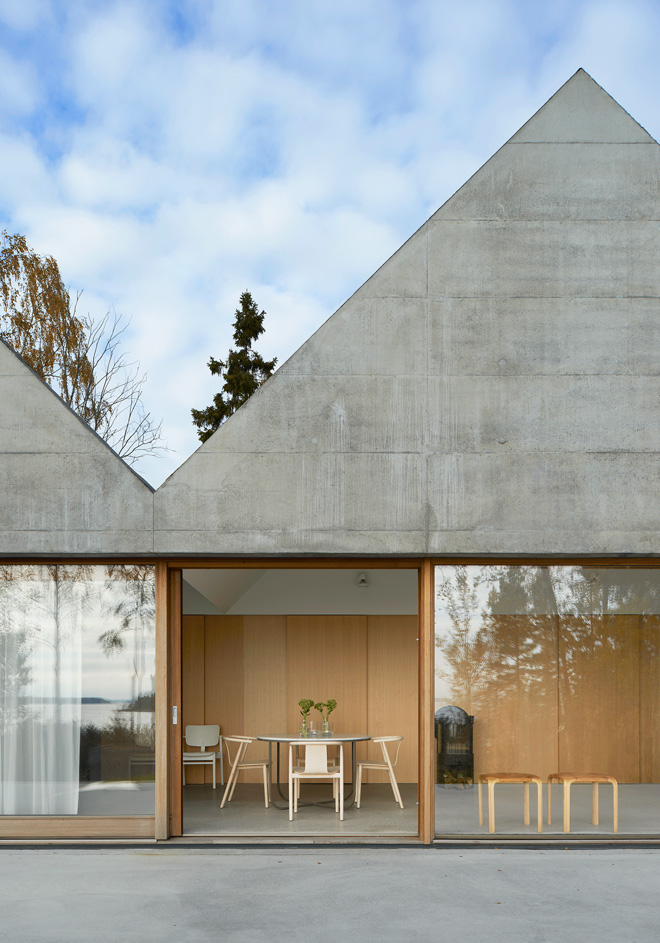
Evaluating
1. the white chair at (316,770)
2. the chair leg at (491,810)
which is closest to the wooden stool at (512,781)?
the chair leg at (491,810)

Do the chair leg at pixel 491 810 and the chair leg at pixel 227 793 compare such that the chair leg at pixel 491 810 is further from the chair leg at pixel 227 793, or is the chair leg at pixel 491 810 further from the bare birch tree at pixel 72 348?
the bare birch tree at pixel 72 348

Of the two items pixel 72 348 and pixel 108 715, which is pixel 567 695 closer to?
pixel 108 715

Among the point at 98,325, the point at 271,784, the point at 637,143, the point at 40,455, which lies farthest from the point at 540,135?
the point at 98,325

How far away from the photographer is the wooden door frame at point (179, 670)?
7.92 meters

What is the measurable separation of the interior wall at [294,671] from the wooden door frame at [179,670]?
3.78 m

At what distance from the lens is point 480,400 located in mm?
7727

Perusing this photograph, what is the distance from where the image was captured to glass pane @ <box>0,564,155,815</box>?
26.2 ft

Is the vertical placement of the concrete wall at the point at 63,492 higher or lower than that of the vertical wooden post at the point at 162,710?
higher

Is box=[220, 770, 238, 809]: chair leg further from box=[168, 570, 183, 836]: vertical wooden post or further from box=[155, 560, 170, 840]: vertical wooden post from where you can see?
box=[155, 560, 170, 840]: vertical wooden post

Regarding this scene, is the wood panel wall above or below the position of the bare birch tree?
below

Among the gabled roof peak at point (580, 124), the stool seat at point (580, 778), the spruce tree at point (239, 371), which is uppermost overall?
the spruce tree at point (239, 371)

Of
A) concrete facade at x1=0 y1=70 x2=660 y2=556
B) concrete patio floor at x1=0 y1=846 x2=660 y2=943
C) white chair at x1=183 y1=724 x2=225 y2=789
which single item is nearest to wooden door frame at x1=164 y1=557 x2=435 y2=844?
concrete patio floor at x1=0 y1=846 x2=660 y2=943

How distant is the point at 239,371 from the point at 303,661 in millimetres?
19602

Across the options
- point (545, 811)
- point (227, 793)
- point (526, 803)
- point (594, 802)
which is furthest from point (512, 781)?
point (227, 793)
